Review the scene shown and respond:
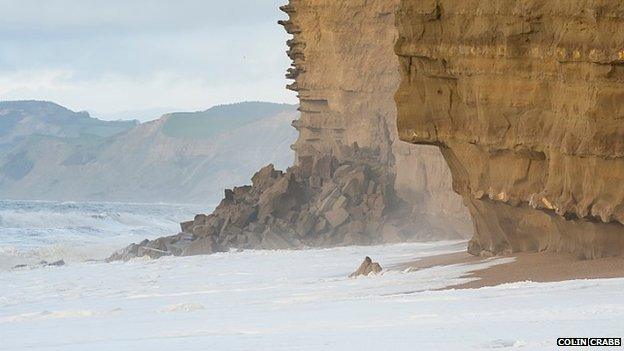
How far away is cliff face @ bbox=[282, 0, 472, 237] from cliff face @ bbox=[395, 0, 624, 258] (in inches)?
732

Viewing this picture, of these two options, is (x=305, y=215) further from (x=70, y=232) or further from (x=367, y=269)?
(x=70, y=232)

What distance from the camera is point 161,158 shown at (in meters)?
141

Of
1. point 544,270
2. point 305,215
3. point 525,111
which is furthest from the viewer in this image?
point 305,215

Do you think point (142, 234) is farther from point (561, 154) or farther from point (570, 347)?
point (570, 347)

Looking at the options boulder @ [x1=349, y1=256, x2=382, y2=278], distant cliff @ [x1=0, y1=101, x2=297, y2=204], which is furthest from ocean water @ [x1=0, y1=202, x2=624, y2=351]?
distant cliff @ [x1=0, y1=101, x2=297, y2=204]

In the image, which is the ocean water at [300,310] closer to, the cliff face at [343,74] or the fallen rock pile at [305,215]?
the fallen rock pile at [305,215]

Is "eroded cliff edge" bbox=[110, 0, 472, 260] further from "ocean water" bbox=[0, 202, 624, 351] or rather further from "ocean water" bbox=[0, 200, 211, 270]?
"ocean water" bbox=[0, 202, 624, 351]

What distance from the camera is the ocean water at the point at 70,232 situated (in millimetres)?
41094

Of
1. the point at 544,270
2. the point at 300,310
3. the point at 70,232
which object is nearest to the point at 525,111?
the point at 544,270

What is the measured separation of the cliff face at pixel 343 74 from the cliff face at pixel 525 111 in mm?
18602

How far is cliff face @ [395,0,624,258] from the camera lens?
53.9 feet

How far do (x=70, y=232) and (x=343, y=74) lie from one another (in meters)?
17.4

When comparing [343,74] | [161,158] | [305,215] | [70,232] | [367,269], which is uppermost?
[161,158]

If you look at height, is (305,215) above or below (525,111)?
below
